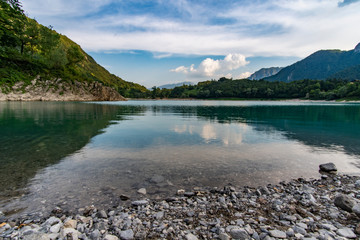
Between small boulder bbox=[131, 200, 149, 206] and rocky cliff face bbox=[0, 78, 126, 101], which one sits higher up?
rocky cliff face bbox=[0, 78, 126, 101]

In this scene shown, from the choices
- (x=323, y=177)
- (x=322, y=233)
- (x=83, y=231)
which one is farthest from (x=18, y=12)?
A: (x=323, y=177)

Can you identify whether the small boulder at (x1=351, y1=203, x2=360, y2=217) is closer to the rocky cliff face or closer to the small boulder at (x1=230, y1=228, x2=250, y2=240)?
the small boulder at (x1=230, y1=228, x2=250, y2=240)

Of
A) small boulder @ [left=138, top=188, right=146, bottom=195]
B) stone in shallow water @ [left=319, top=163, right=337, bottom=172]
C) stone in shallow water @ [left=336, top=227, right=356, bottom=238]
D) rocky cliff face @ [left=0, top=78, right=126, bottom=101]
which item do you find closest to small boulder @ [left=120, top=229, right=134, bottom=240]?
small boulder @ [left=138, top=188, right=146, bottom=195]

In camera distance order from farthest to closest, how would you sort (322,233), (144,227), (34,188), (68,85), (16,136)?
(68,85)
(16,136)
(34,188)
(144,227)
(322,233)

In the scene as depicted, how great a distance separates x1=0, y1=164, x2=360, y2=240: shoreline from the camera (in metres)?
6.70

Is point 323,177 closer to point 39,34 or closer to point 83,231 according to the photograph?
point 83,231

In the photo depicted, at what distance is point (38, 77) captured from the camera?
118938mm

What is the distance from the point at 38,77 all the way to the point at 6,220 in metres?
141

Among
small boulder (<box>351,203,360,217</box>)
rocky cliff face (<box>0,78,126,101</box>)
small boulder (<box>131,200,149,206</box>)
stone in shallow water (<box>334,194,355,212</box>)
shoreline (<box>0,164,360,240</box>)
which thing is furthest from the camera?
rocky cliff face (<box>0,78,126,101</box>)

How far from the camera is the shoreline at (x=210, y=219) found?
22.0 feet

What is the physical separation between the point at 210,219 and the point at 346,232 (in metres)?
4.76

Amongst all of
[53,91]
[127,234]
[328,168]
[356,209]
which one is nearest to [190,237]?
[127,234]

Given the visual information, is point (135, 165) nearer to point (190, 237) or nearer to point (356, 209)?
point (190, 237)

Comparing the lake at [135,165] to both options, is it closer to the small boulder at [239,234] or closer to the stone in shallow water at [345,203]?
the stone in shallow water at [345,203]
